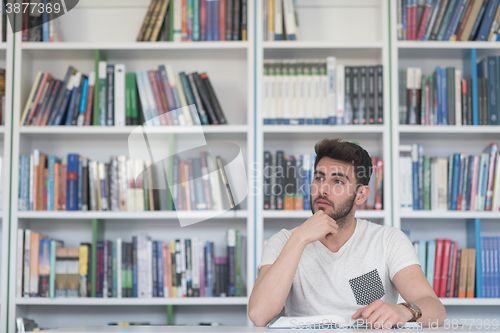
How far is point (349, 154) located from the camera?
179 centimetres

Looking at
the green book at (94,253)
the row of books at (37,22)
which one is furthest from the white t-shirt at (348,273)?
the row of books at (37,22)

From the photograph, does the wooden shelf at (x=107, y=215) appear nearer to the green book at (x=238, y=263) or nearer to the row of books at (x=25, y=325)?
the green book at (x=238, y=263)

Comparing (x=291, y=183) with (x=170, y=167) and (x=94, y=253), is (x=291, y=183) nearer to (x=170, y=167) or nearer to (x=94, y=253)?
(x=170, y=167)

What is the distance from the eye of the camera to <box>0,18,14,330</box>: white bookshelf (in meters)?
2.60

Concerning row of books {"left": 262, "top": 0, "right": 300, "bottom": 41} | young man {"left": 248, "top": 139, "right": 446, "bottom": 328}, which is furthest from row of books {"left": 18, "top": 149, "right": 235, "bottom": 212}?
young man {"left": 248, "top": 139, "right": 446, "bottom": 328}

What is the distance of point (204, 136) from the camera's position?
2773 millimetres

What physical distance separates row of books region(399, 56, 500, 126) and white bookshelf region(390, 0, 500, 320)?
0.05 meters

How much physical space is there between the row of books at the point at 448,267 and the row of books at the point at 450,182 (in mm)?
195

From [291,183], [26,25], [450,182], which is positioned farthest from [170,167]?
[450,182]

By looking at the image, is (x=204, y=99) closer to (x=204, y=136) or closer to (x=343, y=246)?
(x=204, y=136)

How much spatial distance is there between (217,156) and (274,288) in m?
1.34

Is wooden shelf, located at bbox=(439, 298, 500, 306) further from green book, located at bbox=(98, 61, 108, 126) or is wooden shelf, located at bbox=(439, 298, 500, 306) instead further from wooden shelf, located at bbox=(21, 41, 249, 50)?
green book, located at bbox=(98, 61, 108, 126)

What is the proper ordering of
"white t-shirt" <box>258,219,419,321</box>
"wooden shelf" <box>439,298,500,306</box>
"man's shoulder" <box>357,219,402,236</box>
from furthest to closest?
1. "wooden shelf" <box>439,298,500,306</box>
2. "man's shoulder" <box>357,219,402,236</box>
3. "white t-shirt" <box>258,219,419,321</box>

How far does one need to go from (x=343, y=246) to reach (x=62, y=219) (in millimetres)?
1734
